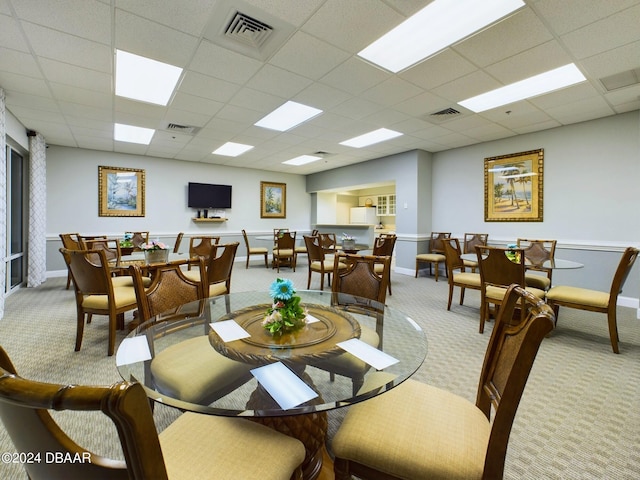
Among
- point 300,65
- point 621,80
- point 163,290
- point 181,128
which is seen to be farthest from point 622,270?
point 181,128

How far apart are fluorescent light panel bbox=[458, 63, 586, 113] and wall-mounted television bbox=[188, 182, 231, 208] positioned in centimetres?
596

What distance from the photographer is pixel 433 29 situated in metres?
2.46

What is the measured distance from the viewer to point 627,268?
8.65ft

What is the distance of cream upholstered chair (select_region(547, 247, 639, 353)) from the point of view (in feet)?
8.57

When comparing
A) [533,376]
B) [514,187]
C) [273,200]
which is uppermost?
[273,200]

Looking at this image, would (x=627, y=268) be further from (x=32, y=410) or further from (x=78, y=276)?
(x=78, y=276)

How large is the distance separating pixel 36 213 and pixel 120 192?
1.72m

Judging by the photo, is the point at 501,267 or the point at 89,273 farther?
the point at 501,267

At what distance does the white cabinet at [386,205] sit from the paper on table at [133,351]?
10.0 m

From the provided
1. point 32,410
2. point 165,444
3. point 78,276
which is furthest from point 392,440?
point 78,276

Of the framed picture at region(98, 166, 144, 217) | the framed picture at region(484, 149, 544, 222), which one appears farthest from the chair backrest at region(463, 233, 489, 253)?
the framed picture at region(98, 166, 144, 217)

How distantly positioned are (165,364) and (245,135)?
4689 millimetres

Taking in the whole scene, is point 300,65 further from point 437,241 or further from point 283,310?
point 437,241

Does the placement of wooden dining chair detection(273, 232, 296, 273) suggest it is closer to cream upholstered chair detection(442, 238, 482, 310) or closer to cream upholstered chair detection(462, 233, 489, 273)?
cream upholstered chair detection(462, 233, 489, 273)
